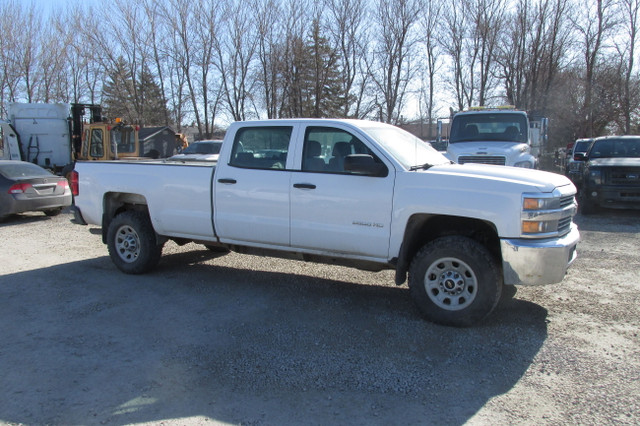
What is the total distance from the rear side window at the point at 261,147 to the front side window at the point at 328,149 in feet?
0.87

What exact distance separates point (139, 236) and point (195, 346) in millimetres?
2676

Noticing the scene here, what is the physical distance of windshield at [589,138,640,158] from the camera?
12.0 meters

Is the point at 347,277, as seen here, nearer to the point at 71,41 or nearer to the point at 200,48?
the point at 200,48

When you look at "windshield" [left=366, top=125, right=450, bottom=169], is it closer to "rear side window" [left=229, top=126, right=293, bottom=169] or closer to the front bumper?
"rear side window" [left=229, top=126, right=293, bottom=169]

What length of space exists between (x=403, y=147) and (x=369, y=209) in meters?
0.94

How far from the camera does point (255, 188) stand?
216 inches

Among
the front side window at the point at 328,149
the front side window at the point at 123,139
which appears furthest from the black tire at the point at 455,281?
the front side window at the point at 123,139

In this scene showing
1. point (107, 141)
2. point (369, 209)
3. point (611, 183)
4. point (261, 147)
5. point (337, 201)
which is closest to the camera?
point (369, 209)

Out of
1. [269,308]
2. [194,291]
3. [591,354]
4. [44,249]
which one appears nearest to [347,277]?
[269,308]

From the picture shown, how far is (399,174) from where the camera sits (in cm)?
479

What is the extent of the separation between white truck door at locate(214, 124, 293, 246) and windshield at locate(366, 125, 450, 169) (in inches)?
40.2

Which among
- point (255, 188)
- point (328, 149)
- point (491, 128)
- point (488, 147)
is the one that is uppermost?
point (491, 128)

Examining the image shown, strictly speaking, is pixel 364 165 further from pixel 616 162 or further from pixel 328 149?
pixel 616 162

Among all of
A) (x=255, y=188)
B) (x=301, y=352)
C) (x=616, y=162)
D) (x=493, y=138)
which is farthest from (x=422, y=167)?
(x=616, y=162)
